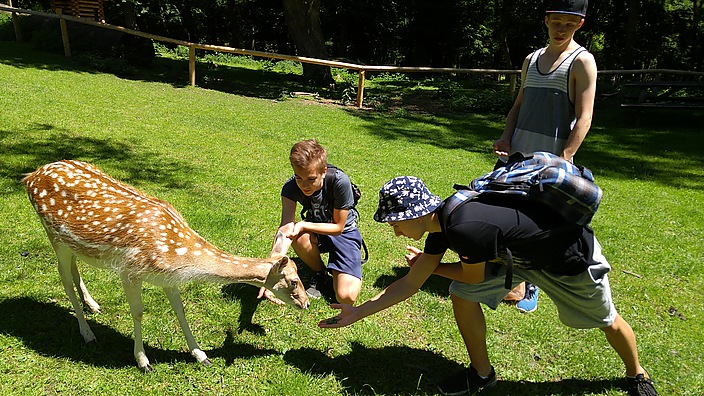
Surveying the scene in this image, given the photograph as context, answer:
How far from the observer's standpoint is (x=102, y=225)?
324 centimetres

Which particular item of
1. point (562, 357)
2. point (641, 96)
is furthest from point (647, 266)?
point (641, 96)

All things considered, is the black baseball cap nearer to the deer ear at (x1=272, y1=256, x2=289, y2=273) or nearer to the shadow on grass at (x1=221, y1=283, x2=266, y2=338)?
the deer ear at (x1=272, y1=256, x2=289, y2=273)

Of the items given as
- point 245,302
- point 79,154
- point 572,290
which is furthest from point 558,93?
point 79,154

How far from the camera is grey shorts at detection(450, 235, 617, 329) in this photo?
2889 mm

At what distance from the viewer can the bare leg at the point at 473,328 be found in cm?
324

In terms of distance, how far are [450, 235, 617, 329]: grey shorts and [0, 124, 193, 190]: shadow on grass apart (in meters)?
4.52

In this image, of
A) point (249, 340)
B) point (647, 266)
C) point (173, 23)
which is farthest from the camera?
point (173, 23)

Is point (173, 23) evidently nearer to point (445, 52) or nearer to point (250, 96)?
point (250, 96)

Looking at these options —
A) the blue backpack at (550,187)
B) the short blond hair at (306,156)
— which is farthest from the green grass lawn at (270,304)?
the blue backpack at (550,187)

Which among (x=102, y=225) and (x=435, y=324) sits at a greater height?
(x=102, y=225)

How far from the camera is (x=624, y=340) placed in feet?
10.3

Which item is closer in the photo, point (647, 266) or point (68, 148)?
point (647, 266)

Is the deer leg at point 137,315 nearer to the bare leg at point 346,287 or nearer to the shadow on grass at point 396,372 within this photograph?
the shadow on grass at point 396,372

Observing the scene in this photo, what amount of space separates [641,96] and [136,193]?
43.4 feet
